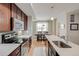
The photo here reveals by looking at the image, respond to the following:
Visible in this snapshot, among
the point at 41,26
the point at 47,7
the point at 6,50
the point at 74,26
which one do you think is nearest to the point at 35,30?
the point at 41,26

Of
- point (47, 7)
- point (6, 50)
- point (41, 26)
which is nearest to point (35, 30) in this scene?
point (41, 26)

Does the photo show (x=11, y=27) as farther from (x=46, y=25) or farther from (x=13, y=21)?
(x=46, y=25)

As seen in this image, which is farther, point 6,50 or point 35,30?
point 35,30

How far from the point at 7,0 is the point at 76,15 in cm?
650

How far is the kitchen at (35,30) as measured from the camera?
2.42 m

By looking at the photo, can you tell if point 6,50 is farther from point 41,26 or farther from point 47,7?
point 41,26

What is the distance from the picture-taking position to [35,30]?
12.9 metres

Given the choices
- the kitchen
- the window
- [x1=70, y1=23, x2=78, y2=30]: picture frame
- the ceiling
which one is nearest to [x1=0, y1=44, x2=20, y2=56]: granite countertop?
the kitchen

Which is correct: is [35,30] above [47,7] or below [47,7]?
below

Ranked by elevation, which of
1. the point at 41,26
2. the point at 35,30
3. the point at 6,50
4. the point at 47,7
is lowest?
the point at 6,50

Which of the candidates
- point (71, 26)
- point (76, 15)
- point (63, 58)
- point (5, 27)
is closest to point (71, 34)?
point (71, 26)

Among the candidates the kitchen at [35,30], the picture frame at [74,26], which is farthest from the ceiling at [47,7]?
the picture frame at [74,26]

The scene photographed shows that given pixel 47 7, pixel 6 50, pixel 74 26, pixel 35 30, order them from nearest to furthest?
pixel 6 50, pixel 47 7, pixel 74 26, pixel 35 30

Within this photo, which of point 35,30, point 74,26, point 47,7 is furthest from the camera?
point 35,30
